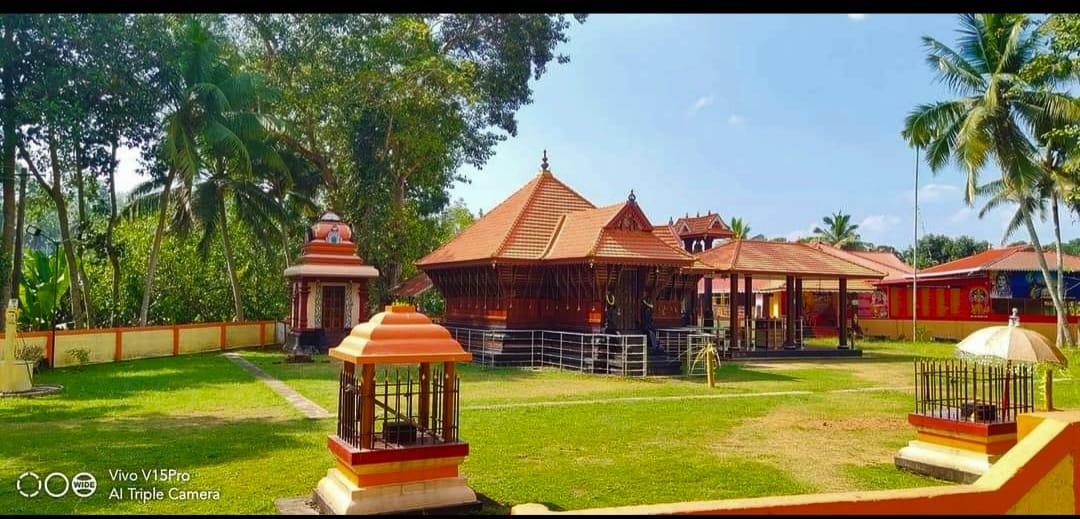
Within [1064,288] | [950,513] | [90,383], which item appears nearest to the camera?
[950,513]

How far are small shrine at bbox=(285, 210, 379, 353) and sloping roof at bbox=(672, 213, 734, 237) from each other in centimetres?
1000

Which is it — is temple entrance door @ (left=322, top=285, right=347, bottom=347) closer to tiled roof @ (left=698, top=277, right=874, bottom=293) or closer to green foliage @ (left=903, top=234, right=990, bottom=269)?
tiled roof @ (left=698, top=277, right=874, bottom=293)

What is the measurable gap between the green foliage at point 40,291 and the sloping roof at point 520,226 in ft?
39.3

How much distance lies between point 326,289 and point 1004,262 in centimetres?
2548

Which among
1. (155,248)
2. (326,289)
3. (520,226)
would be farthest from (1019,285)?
(155,248)

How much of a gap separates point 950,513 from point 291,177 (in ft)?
79.7

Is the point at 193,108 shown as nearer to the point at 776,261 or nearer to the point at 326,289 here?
the point at 326,289

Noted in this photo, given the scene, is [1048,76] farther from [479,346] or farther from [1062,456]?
[1062,456]

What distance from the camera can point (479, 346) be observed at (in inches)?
763

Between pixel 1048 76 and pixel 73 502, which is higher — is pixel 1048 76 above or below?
above

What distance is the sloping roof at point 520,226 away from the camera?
18.8 meters

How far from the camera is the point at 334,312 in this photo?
22547 millimetres

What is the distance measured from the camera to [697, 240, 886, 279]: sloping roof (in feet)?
70.2
